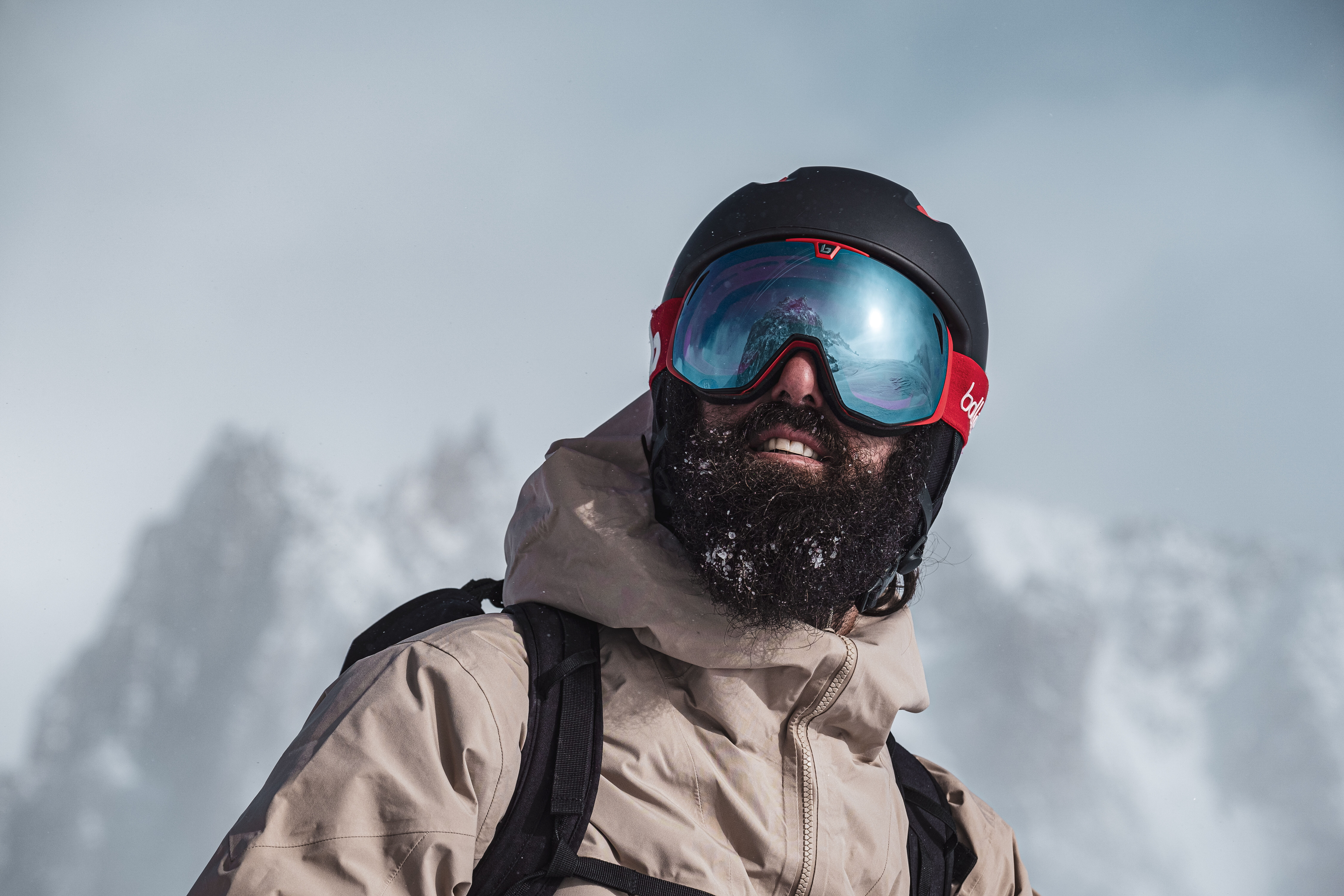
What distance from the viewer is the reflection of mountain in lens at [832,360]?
7.12 ft

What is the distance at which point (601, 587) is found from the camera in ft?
6.14

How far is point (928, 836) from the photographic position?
7.53ft

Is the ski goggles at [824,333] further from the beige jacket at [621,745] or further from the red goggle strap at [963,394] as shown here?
the beige jacket at [621,745]

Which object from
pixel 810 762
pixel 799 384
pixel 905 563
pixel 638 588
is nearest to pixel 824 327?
pixel 799 384

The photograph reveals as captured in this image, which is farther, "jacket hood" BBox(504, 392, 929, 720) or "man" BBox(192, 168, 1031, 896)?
"jacket hood" BBox(504, 392, 929, 720)

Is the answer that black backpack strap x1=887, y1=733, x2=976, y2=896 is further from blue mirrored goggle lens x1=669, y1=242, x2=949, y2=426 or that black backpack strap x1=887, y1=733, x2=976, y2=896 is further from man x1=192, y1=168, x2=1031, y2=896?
blue mirrored goggle lens x1=669, y1=242, x2=949, y2=426

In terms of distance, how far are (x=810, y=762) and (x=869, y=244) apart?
1307 millimetres

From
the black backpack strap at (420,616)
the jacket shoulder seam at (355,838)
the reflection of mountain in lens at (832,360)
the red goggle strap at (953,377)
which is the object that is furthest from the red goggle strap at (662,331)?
the jacket shoulder seam at (355,838)

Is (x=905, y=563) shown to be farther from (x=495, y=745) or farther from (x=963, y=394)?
(x=495, y=745)

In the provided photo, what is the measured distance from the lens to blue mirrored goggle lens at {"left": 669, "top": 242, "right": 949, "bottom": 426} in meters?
2.18

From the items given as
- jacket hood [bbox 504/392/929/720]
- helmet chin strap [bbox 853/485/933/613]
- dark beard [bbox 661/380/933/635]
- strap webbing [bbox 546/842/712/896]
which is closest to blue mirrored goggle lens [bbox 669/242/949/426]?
dark beard [bbox 661/380/933/635]

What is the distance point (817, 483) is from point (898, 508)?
273 mm

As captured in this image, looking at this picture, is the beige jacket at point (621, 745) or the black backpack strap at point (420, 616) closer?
the beige jacket at point (621, 745)

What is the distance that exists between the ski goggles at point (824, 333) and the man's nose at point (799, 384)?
15 mm
